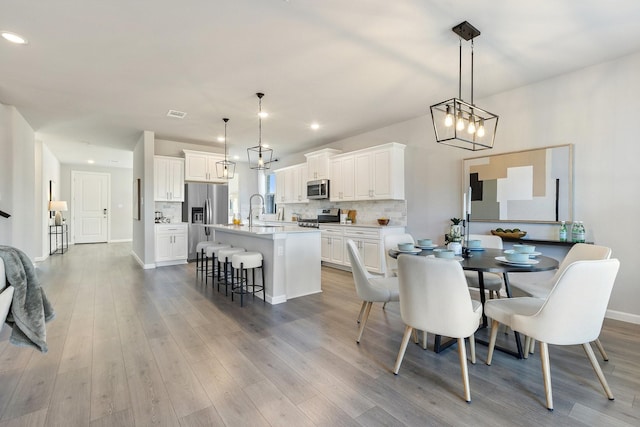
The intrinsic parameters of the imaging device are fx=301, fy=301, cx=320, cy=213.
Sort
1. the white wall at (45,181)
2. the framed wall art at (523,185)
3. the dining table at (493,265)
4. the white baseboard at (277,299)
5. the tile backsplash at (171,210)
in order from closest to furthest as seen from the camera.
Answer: the dining table at (493,265), the framed wall art at (523,185), the white baseboard at (277,299), the tile backsplash at (171,210), the white wall at (45,181)

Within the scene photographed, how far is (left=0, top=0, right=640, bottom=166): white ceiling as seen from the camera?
2291 mm

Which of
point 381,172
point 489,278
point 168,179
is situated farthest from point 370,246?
point 168,179

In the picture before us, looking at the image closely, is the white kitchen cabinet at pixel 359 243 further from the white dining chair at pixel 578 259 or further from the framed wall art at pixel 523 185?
the white dining chair at pixel 578 259

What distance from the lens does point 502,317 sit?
6.62ft

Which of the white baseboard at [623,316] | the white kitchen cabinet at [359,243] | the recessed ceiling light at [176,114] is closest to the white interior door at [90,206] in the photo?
the recessed ceiling light at [176,114]

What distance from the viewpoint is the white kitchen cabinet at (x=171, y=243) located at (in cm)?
589

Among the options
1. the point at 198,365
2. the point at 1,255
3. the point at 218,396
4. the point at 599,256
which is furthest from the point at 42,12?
the point at 599,256

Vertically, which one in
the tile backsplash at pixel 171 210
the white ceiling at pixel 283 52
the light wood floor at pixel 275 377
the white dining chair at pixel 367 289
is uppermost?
the white ceiling at pixel 283 52

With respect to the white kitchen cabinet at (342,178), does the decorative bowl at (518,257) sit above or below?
below

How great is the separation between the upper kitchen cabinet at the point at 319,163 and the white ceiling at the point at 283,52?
155cm

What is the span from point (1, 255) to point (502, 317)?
9.91 feet

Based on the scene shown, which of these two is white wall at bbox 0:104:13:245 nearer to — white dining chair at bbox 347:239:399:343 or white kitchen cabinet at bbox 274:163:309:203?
white kitchen cabinet at bbox 274:163:309:203

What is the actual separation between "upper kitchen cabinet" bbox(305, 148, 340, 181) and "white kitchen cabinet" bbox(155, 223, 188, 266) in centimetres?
287

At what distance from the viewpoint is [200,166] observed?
6.48 meters
